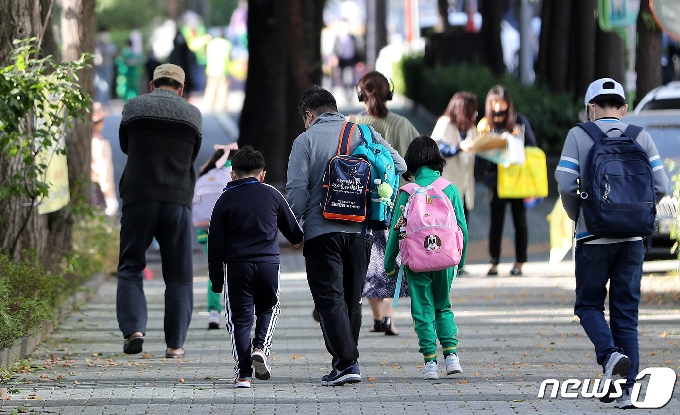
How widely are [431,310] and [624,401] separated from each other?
5.01 ft

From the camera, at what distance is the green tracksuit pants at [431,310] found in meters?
8.17

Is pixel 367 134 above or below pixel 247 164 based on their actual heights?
above

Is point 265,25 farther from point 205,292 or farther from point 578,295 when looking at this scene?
point 578,295

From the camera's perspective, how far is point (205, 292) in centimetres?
1351

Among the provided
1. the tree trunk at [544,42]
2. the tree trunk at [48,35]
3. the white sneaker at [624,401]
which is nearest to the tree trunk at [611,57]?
the tree trunk at [544,42]

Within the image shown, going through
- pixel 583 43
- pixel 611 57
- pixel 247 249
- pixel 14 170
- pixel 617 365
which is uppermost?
pixel 583 43

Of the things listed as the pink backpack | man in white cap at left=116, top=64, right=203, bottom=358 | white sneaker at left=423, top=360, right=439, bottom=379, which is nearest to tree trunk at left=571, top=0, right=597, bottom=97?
man in white cap at left=116, top=64, right=203, bottom=358

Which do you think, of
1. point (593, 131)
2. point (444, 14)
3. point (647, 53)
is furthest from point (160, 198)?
point (444, 14)

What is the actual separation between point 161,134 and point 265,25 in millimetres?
13080

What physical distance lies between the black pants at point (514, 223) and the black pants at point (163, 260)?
18.1 ft

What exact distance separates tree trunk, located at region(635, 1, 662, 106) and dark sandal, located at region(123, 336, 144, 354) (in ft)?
28.5

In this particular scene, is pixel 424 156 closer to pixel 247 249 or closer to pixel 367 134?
pixel 367 134

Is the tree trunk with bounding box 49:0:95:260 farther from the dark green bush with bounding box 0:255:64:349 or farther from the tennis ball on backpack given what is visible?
the tennis ball on backpack

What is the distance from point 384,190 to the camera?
790 cm
